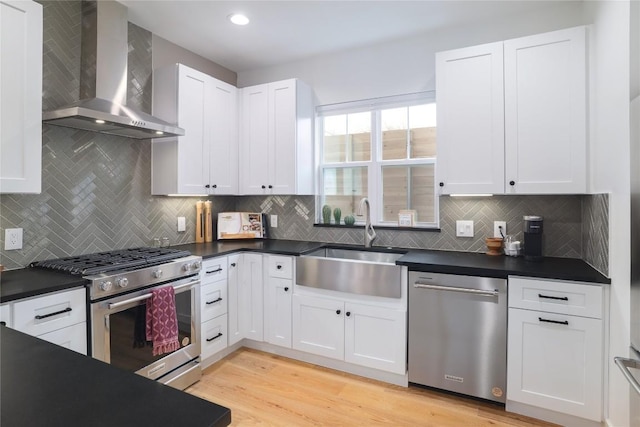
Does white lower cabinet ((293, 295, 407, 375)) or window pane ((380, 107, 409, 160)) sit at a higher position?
window pane ((380, 107, 409, 160))

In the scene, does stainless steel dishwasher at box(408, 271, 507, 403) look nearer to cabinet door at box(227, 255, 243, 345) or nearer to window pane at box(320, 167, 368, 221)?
A: window pane at box(320, 167, 368, 221)

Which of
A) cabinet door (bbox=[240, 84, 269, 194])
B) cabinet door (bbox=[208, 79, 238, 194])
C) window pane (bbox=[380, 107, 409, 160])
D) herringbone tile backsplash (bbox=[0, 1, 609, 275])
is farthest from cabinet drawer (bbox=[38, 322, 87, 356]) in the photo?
window pane (bbox=[380, 107, 409, 160])

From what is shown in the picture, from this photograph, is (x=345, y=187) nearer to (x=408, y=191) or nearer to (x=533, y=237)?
(x=408, y=191)

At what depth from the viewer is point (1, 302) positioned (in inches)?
62.4

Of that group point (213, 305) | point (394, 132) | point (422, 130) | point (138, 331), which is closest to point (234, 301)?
point (213, 305)

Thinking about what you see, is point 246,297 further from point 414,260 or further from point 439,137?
point 439,137

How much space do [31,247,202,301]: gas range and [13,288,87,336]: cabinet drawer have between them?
3.3 inches

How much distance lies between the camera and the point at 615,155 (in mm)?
1851

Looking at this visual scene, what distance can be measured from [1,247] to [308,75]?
9.24 feet

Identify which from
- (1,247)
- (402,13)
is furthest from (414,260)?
(1,247)

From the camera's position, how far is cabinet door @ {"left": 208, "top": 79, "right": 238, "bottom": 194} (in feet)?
10.7

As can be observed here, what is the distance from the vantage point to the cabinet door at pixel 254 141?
342 centimetres

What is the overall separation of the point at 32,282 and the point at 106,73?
1.51 m

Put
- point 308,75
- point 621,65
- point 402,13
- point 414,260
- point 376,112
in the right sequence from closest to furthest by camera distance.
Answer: point 621,65 < point 414,260 < point 402,13 < point 376,112 < point 308,75
